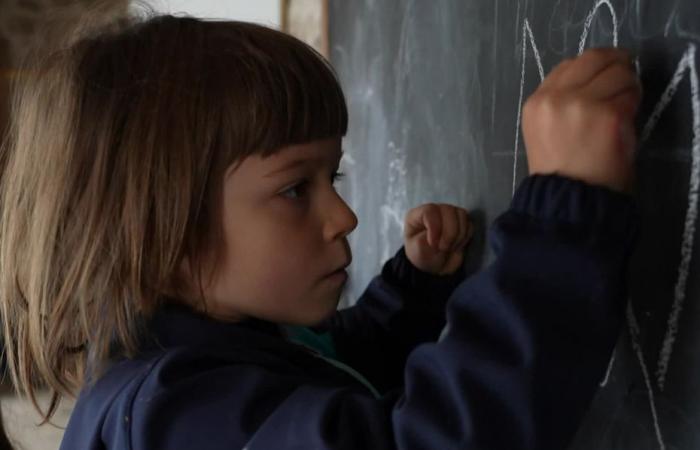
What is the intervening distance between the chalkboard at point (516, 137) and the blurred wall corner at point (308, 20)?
44 millimetres

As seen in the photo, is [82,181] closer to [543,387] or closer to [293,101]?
[293,101]

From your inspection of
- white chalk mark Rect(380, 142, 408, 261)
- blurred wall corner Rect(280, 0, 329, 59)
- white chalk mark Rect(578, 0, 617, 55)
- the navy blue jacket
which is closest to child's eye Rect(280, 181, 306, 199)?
the navy blue jacket

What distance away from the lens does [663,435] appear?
1.75ft

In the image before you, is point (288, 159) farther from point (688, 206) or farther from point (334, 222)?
point (688, 206)

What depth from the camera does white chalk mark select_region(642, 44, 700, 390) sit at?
1.59 ft

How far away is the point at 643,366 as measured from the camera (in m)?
0.55

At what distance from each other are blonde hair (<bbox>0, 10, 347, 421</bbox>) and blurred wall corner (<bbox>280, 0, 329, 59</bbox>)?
25.5 inches

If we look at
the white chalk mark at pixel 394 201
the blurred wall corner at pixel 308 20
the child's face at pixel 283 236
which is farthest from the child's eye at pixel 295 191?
the blurred wall corner at pixel 308 20

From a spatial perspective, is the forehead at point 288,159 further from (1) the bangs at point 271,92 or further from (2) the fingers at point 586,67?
(2) the fingers at point 586,67

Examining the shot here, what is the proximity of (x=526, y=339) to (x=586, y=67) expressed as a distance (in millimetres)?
174

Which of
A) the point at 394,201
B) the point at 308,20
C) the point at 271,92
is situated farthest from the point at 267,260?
the point at 308,20

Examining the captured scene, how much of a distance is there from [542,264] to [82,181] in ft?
1.21

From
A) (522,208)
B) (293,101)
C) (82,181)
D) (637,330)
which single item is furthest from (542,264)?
(82,181)

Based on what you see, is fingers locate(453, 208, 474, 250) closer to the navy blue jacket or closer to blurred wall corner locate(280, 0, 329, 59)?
the navy blue jacket
